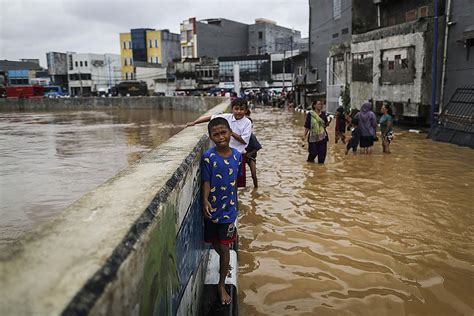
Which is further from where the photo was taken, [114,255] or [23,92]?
[23,92]

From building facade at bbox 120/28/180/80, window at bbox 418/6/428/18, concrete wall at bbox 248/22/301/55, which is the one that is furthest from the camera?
building facade at bbox 120/28/180/80

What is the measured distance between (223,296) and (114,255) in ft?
6.52

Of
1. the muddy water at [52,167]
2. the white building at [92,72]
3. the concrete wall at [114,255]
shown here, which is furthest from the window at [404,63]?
the white building at [92,72]

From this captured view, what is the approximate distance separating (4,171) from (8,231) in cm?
563

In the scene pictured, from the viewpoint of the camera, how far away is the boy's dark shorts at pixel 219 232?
10.2ft

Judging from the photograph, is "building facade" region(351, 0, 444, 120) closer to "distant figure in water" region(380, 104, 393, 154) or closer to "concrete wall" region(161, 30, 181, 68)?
"distant figure in water" region(380, 104, 393, 154)

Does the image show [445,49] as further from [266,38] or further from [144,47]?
[144,47]

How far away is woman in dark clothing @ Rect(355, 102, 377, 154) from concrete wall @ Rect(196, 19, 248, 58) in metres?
56.1

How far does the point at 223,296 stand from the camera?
311cm

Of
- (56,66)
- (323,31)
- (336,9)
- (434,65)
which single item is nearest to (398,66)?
(434,65)

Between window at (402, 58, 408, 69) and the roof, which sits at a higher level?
the roof

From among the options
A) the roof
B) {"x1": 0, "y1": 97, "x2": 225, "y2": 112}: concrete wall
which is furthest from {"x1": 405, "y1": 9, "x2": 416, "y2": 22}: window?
the roof

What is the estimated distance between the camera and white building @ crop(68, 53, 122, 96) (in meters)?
66.9

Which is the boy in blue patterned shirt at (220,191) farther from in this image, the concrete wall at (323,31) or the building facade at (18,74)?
the building facade at (18,74)
